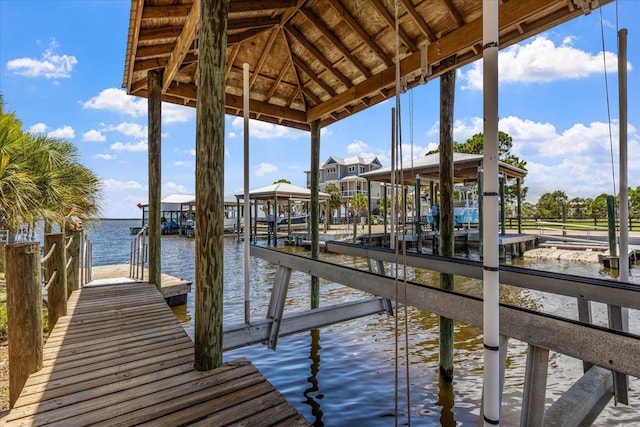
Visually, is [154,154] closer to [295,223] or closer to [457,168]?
[457,168]

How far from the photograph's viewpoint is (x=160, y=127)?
5.52 meters

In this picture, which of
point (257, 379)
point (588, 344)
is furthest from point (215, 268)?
point (588, 344)

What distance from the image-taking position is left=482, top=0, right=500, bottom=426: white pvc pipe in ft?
3.50

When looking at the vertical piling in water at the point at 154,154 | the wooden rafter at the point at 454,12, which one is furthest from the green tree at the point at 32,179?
the wooden rafter at the point at 454,12

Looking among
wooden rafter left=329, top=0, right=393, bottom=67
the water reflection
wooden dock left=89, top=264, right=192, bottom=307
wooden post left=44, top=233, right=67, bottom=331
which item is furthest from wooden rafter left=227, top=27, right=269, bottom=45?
wooden dock left=89, top=264, right=192, bottom=307

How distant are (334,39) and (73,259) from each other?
198 inches

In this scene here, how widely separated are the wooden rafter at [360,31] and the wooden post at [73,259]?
16.5 ft

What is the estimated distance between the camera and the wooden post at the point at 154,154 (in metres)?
5.37

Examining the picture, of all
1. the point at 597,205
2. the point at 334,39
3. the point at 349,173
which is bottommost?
the point at 597,205

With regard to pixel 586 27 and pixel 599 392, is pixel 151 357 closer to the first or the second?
pixel 599 392

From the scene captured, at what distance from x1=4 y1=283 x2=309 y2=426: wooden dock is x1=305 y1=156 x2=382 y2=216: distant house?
34.7 meters

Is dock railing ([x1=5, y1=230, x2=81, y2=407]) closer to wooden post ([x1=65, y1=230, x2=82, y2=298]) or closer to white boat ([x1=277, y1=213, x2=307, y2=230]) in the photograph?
wooden post ([x1=65, y1=230, x2=82, y2=298])

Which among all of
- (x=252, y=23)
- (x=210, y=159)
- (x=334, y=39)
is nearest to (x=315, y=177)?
(x=334, y=39)

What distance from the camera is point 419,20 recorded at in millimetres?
3805
